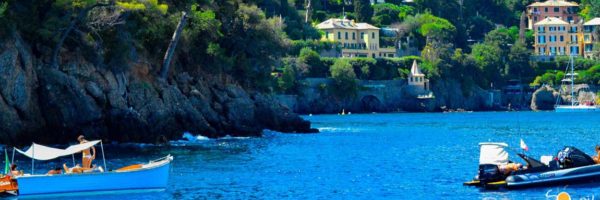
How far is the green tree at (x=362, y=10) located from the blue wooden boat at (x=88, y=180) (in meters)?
146

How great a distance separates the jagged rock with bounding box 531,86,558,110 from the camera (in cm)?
19212

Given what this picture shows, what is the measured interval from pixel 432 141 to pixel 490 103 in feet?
334

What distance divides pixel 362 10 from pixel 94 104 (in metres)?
125

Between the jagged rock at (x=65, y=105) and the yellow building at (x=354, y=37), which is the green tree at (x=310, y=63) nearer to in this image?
the yellow building at (x=354, y=37)

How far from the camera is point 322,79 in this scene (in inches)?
6688

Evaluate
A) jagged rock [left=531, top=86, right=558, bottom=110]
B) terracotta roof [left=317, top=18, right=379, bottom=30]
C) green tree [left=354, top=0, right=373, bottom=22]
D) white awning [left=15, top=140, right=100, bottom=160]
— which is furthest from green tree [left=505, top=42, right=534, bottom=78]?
white awning [left=15, top=140, right=100, bottom=160]

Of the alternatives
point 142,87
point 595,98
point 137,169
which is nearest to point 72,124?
point 142,87

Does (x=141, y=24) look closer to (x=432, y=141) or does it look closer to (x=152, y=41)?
Answer: (x=152, y=41)

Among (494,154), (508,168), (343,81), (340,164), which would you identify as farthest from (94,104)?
(343,81)

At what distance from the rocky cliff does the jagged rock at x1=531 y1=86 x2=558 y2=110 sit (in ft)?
355

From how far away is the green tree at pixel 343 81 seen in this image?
169 meters

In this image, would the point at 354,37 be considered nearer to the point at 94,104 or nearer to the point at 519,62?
the point at 519,62

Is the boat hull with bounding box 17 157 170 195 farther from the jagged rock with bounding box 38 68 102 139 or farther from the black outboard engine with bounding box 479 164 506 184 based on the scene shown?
the jagged rock with bounding box 38 68 102 139

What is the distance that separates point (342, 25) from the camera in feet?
611
